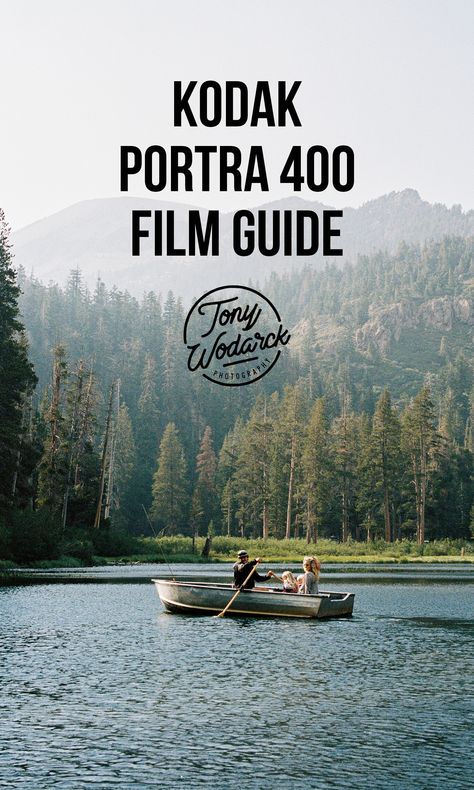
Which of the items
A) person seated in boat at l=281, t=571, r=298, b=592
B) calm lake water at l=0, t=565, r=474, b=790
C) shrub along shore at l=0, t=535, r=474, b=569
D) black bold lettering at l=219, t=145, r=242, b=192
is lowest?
shrub along shore at l=0, t=535, r=474, b=569

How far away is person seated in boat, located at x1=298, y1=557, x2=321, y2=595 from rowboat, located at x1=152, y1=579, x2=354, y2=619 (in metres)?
0.51

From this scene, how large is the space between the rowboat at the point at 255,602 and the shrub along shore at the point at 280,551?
A: 38.2m

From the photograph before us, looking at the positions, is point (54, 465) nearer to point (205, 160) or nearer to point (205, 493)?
point (205, 160)

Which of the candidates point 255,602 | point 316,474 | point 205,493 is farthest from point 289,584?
point 205,493

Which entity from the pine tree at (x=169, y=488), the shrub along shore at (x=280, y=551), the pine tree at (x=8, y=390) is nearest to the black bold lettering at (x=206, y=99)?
the pine tree at (x=8, y=390)

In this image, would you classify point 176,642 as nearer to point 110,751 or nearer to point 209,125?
point 110,751

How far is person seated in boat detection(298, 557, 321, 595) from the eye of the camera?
36478 mm

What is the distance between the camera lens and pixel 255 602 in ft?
120

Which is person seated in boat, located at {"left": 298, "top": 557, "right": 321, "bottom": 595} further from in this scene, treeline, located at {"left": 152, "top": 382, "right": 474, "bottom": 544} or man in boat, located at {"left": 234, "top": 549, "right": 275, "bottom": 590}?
treeline, located at {"left": 152, "top": 382, "right": 474, "bottom": 544}

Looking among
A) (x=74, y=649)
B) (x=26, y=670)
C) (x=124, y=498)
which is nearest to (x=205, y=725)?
(x=26, y=670)

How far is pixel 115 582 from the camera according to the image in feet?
174

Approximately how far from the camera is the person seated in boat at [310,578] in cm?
3648

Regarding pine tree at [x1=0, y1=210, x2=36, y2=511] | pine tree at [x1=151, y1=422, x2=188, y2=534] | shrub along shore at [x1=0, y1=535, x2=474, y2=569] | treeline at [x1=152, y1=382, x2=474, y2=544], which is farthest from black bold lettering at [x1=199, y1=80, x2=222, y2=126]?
pine tree at [x1=151, y1=422, x2=188, y2=534]

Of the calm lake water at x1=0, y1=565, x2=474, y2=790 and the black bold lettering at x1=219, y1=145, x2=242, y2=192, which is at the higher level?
the black bold lettering at x1=219, y1=145, x2=242, y2=192
